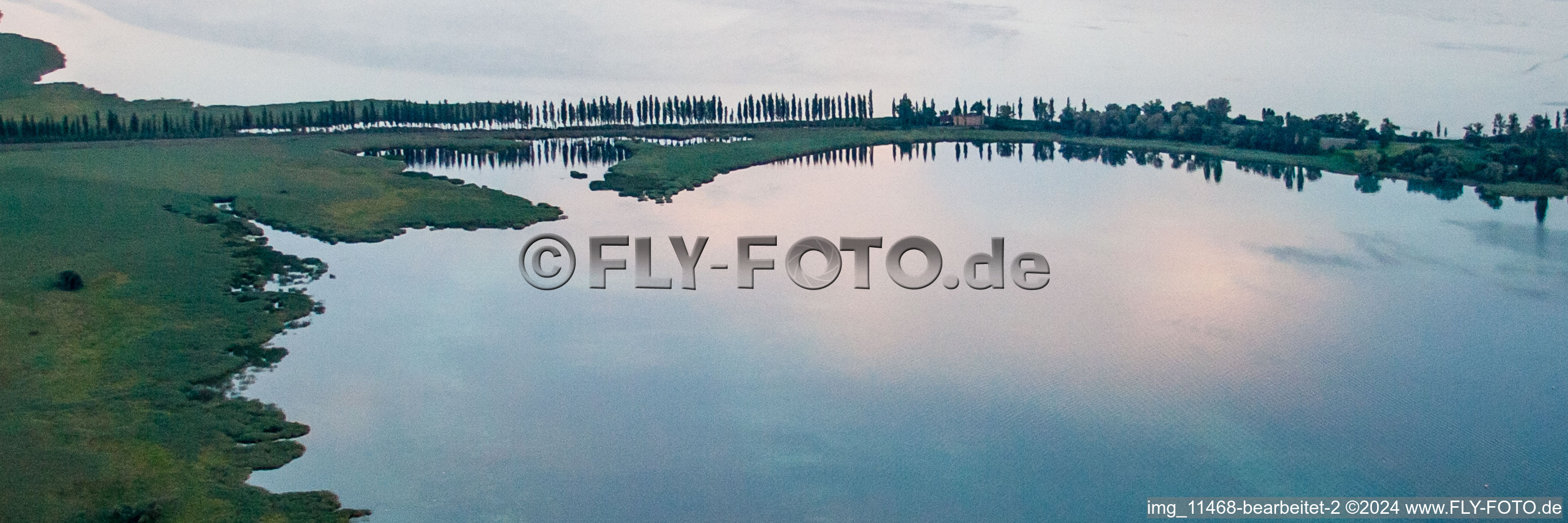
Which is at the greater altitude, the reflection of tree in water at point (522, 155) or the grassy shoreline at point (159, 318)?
the reflection of tree in water at point (522, 155)

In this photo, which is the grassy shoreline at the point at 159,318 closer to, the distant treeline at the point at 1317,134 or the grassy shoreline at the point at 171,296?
the grassy shoreline at the point at 171,296

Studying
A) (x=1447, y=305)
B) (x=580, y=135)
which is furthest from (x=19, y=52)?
(x=1447, y=305)

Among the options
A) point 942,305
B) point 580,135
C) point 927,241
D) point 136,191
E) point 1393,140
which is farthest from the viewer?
point 580,135

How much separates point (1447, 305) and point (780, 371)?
15.8 m

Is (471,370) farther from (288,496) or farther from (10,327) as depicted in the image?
(10,327)

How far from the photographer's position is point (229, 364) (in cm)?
2198
